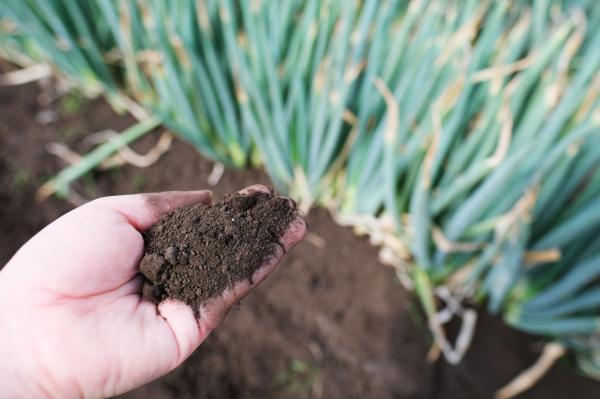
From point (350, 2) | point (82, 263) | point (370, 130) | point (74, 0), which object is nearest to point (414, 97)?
point (370, 130)

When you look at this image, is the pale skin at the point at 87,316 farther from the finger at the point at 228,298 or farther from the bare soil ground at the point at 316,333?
the bare soil ground at the point at 316,333

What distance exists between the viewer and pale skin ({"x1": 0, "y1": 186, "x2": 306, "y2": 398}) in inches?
24.8

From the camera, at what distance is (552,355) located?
41.3 inches

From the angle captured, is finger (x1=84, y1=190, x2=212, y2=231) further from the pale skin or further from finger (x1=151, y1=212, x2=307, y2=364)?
finger (x1=151, y1=212, x2=307, y2=364)

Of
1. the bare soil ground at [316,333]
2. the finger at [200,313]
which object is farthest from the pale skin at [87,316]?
the bare soil ground at [316,333]

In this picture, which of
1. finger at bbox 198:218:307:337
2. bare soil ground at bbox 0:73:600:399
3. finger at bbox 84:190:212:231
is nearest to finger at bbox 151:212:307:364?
finger at bbox 198:218:307:337

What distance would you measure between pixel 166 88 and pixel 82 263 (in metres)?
0.60

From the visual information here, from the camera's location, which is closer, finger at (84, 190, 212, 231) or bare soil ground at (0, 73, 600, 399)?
finger at (84, 190, 212, 231)

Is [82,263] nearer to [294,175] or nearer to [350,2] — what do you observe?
[294,175]

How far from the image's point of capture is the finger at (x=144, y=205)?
0.70m

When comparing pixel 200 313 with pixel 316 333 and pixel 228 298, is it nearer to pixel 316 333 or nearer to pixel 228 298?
pixel 228 298

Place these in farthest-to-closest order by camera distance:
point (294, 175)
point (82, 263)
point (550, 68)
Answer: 1. point (294, 175)
2. point (550, 68)
3. point (82, 263)

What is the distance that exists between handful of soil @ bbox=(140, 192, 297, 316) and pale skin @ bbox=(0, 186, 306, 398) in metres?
0.02

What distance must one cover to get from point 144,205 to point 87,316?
18cm
